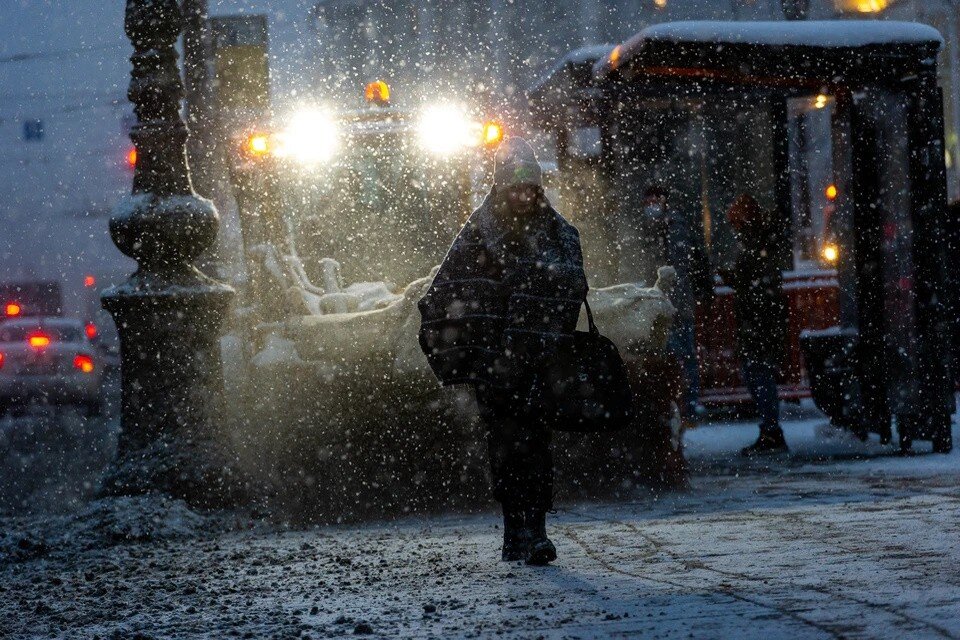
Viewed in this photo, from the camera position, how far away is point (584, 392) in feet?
18.2

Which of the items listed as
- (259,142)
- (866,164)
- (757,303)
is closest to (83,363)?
(259,142)

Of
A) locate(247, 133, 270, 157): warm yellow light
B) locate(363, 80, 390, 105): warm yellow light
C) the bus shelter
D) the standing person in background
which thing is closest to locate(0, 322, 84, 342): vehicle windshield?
the bus shelter

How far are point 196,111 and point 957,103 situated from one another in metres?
25.0

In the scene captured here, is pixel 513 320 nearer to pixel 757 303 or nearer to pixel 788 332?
pixel 757 303

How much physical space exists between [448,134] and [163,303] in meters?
2.97

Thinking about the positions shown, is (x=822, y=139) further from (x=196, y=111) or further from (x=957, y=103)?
(x=196, y=111)

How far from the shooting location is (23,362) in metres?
18.6

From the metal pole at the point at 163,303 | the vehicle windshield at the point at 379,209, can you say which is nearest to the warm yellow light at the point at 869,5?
the vehicle windshield at the point at 379,209

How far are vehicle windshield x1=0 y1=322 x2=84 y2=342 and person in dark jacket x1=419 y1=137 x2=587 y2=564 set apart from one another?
1469cm

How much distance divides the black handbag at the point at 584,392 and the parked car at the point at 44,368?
14705mm

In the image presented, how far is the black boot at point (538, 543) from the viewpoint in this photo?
538 centimetres

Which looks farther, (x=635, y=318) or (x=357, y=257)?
(x=357, y=257)

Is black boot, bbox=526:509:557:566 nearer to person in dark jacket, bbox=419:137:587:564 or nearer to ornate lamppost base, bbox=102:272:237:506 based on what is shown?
person in dark jacket, bbox=419:137:587:564

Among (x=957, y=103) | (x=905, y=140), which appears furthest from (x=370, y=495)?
(x=957, y=103)
